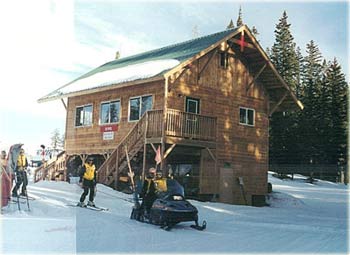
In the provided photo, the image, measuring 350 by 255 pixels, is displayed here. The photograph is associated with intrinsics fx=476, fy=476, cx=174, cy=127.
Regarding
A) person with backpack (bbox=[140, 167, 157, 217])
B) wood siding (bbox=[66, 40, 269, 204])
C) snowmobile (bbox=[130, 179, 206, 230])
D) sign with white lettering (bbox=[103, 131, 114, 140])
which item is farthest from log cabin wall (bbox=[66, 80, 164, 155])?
snowmobile (bbox=[130, 179, 206, 230])

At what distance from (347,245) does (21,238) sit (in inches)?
219

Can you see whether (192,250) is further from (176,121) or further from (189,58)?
(189,58)

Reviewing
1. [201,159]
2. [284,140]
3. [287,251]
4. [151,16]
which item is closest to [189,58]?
[201,159]

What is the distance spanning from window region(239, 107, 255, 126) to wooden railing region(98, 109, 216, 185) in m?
2.69

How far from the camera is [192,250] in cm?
752

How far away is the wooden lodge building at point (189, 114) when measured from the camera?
16.3 m

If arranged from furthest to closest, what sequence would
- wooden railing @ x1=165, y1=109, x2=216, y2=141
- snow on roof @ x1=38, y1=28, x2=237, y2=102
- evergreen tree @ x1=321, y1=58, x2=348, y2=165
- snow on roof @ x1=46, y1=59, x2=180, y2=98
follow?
evergreen tree @ x1=321, y1=58, x2=348, y2=165 < snow on roof @ x1=38, y1=28, x2=237, y2=102 < snow on roof @ x1=46, y1=59, x2=180, y2=98 < wooden railing @ x1=165, y1=109, x2=216, y2=141

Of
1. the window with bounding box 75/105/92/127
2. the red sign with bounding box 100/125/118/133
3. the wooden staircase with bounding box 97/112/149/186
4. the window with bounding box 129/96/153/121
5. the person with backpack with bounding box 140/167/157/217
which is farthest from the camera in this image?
the window with bounding box 75/105/92/127

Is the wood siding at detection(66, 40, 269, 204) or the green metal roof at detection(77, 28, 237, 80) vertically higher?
the green metal roof at detection(77, 28, 237, 80)

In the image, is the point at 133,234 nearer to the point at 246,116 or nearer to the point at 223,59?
the point at 223,59

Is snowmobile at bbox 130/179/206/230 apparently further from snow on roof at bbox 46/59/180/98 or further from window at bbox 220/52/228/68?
window at bbox 220/52/228/68

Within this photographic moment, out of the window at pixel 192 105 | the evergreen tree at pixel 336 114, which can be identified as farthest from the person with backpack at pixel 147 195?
the evergreen tree at pixel 336 114

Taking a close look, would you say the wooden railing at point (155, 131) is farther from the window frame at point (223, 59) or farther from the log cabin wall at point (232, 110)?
the window frame at point (223, 59)

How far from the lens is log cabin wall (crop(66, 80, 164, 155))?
17.0 m
